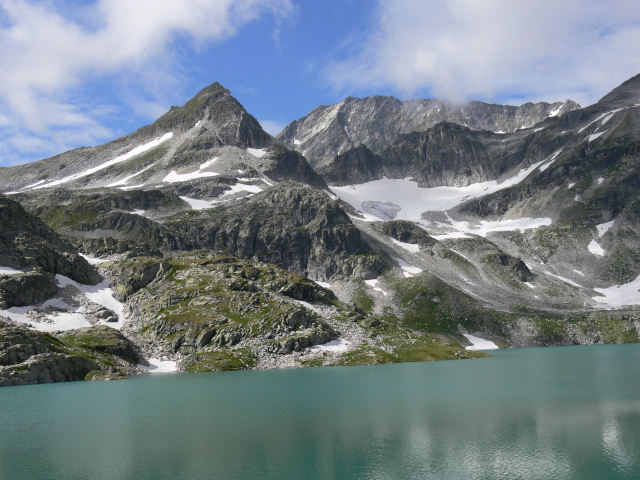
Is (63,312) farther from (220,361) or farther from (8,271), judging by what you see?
(220,361)

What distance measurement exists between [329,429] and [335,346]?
67.3 meters

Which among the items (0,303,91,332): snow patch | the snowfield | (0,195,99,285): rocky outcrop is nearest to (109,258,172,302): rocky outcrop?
the snowfield

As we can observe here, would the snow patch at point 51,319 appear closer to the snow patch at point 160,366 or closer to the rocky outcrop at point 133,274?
the rocky outcrop at point 133,274

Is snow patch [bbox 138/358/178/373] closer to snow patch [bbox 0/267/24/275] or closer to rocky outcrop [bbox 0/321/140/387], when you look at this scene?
rocky outcrop [bbox 0/321/140/387]

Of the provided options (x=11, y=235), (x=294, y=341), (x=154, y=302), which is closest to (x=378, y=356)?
(x=294, y=341)

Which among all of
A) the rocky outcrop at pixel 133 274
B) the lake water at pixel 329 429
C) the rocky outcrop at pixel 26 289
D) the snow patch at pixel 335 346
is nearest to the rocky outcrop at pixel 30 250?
the rocky outcrop at pixel 133 274

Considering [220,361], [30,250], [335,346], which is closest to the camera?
[220,361]

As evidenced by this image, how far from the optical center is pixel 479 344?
15925 cm

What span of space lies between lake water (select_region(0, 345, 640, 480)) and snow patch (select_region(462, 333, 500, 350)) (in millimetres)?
86512

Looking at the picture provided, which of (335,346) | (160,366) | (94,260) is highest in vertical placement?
(94,260)

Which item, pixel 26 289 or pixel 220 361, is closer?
pixel 220 361

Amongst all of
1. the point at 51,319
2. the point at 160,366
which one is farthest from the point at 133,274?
the point at 160,366

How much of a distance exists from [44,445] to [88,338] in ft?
210

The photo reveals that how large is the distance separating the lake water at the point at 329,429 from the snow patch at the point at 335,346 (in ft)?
104
